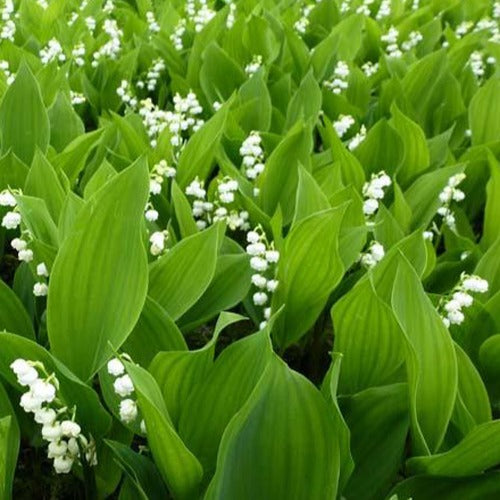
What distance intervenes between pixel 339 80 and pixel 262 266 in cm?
124

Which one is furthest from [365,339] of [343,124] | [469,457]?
[343,124]

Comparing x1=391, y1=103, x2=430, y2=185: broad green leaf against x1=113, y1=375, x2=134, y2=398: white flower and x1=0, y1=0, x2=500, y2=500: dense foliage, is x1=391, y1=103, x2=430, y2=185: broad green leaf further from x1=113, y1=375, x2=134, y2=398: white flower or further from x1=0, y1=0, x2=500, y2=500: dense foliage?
x1=113, y1=375, x2=134, y2=398: white flower

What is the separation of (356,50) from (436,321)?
1.92 metres

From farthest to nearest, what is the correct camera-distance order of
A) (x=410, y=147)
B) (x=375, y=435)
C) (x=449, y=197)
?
(x=410, y=147) < (x=449, y=197) < (x=375, y=435)

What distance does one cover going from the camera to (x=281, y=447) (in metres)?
1.17

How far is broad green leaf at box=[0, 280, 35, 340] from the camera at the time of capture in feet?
5.30

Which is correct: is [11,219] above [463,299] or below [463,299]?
above

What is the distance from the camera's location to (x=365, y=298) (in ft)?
4.84

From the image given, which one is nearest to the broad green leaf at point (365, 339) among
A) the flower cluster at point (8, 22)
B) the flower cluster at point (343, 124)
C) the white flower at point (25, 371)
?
the white flower at point (25, 371)

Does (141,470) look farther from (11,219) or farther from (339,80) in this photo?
(339,80)

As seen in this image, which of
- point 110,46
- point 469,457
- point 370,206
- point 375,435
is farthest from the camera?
point 110,46

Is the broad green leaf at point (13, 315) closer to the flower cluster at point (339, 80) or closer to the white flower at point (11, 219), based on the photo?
the white flower at point (11, 219)

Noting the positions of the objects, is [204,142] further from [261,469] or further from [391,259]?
[261,469]

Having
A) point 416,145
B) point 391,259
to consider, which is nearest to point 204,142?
point 416,145
